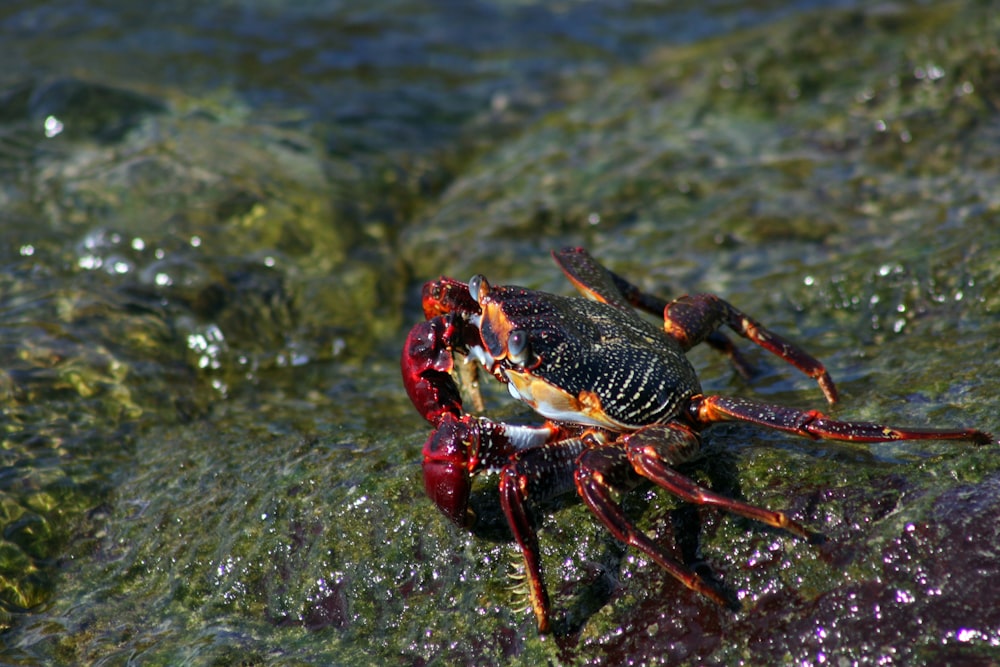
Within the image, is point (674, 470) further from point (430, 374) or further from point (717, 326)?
point (717, 326)

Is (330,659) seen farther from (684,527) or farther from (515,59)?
(515,59)

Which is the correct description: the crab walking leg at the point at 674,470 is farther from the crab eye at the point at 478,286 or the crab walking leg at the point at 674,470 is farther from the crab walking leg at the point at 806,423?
the crab eye at the point at 478,286

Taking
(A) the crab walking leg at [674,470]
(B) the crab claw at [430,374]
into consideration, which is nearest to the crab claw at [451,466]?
→ (B) the crab claw at [430,374]

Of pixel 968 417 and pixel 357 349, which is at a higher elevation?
pixel 968 417

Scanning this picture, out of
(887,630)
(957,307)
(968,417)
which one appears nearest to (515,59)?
(957,307)

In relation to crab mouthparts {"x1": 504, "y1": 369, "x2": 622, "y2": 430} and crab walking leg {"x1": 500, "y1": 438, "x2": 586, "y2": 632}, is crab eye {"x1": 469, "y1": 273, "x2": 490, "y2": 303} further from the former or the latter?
crab walking leg {"x1": 500, "y1": 438, "x2": 586, "y2": 632}

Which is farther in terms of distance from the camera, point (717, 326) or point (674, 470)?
point (717, 326)

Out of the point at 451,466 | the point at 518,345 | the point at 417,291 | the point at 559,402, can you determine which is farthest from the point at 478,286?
the point at 417,291
